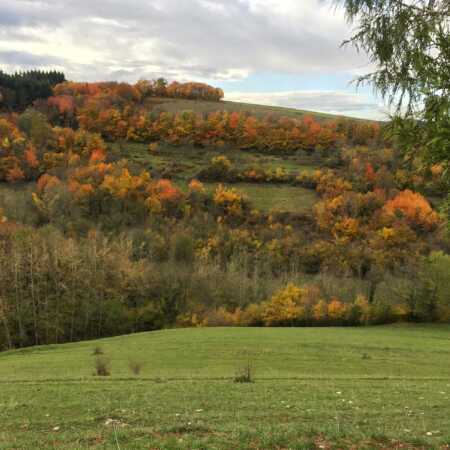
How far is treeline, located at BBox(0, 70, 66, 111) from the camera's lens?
141 metres

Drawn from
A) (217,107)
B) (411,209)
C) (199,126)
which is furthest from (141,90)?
(411,209)

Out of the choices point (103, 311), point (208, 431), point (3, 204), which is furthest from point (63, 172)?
point (208, 431)

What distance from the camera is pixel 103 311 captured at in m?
52.8

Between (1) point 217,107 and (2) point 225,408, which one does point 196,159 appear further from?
(2) point 225,408

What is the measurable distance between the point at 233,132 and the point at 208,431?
427 feet

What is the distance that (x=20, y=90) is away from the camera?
14438 centimetres

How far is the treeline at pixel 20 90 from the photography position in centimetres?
14112

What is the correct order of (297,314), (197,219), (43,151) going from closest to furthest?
(297,314) < (197,219) < (43,151)

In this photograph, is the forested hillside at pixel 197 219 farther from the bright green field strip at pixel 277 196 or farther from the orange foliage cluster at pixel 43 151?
the bright green field strip at pixel 277 196

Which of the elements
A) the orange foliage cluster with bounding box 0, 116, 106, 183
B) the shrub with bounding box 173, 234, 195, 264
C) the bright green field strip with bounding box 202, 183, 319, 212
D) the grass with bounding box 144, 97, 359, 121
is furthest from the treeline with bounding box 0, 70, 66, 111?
the shrub with bounding box 173, 234, 195, 264

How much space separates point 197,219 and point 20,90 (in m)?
80.5

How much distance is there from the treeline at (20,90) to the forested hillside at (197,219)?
0.92 metres

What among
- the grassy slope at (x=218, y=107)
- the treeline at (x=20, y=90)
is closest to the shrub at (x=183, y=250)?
the grassy slope at (x=218, y=107)

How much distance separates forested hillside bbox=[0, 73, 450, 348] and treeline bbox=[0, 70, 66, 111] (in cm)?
92
